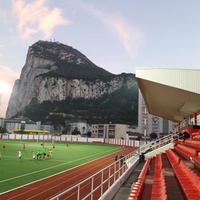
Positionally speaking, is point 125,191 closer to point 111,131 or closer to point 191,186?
point 191,186

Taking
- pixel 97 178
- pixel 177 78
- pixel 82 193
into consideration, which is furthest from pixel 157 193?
pixel 97 178

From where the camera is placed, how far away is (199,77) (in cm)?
1373

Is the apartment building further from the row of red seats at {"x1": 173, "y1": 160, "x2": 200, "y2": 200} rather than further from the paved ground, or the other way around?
the row of red seats at {"x1": 173, "y1": 160, "x2": 200, "y2": 200}

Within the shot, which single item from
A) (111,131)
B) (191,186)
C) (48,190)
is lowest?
(48,190)

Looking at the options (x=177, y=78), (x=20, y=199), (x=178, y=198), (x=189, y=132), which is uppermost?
(x=177, y=78)

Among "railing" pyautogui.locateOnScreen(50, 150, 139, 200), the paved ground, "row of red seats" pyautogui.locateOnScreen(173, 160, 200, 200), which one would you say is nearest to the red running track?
"railing" pyautogui.locateOnScreen(50, 150, 139, 200)

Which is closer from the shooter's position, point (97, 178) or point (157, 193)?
point (157, 193)

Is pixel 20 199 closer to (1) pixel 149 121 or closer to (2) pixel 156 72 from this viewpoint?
(2) pixel 156 72

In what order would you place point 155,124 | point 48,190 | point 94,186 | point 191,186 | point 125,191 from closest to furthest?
1. point 191,186
2. point 125,191
3. point 48,190
4. point 94,186
5. point 155,124

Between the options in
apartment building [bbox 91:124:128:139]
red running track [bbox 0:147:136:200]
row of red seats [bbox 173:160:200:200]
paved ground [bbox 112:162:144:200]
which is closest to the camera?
row of red seats [bbox 173:160:200:200]

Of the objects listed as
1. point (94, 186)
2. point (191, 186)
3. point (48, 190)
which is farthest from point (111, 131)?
point (191, 186)

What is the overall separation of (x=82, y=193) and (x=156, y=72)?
7.78m

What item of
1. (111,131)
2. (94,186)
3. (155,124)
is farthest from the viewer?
(155,124)

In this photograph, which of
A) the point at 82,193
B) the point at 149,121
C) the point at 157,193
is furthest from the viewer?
the point at 149,121
